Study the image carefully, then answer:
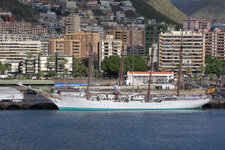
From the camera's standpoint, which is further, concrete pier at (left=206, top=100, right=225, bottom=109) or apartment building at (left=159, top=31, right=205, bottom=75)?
apartment building at (left=159, top=31, right=205, bottom=75)

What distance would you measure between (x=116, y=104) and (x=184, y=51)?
7637 centimetres

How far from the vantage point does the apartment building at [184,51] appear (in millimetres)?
188000

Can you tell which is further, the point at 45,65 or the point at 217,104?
the point at 45,65

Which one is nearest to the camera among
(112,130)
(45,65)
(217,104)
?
(112,130)

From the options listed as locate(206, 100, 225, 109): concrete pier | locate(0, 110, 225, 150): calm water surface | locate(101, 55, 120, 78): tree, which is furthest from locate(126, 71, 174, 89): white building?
locate(0, 110, 225, 150): calm water surface

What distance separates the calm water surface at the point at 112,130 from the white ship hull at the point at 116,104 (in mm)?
3055

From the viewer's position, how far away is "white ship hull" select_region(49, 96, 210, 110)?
113688mm

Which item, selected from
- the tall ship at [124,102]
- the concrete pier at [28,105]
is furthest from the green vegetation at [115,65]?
the concrete pier at [28,105]

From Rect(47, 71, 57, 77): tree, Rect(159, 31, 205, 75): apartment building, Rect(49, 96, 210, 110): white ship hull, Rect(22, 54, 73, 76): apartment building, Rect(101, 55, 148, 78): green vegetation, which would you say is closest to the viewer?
Rect(49, 96, 210, 110): white ship hull

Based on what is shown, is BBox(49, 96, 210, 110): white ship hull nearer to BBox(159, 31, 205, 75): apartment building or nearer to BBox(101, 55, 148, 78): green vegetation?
BBox(101, 55, 148, 78): green vegetation

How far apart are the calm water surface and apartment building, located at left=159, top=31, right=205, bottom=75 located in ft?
253

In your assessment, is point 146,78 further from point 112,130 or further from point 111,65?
point 112,130

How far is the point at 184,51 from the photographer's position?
611 feet

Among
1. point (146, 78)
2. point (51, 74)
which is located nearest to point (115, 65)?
point (51, 74)
